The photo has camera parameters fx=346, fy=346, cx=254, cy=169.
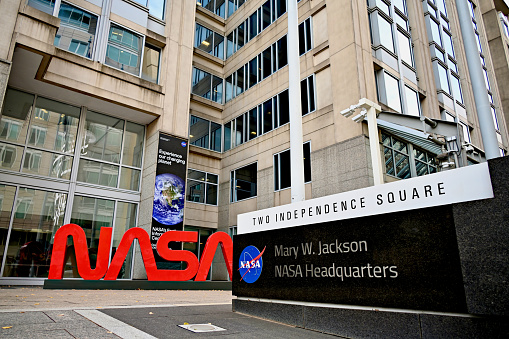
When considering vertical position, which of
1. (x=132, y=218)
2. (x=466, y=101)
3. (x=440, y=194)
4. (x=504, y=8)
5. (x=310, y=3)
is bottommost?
(x=440, y=194)

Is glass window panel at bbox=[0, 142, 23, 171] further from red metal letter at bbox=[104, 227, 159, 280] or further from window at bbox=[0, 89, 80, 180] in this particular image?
red metal letter at bbox=[104, 227, 159, 280]

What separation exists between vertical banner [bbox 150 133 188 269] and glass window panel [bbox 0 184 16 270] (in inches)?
252

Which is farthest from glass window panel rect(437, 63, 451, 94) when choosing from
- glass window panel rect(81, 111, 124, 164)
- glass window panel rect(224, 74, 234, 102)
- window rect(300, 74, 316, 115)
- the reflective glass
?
the reflective glass

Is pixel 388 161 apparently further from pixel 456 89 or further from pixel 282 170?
pixel 456 89

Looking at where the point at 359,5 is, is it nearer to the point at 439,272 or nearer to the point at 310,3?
the point at 310,3

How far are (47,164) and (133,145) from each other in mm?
4736

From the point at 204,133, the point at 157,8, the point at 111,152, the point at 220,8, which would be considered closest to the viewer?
the point at 111,152

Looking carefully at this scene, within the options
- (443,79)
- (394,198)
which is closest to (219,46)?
(443,79)

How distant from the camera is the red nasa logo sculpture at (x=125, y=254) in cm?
1327

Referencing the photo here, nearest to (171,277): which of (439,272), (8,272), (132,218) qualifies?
(132,218)

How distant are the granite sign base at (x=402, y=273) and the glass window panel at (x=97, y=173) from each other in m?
14.9

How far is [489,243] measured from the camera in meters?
3.99

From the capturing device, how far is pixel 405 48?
22.8 m

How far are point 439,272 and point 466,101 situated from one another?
29.8 metres
